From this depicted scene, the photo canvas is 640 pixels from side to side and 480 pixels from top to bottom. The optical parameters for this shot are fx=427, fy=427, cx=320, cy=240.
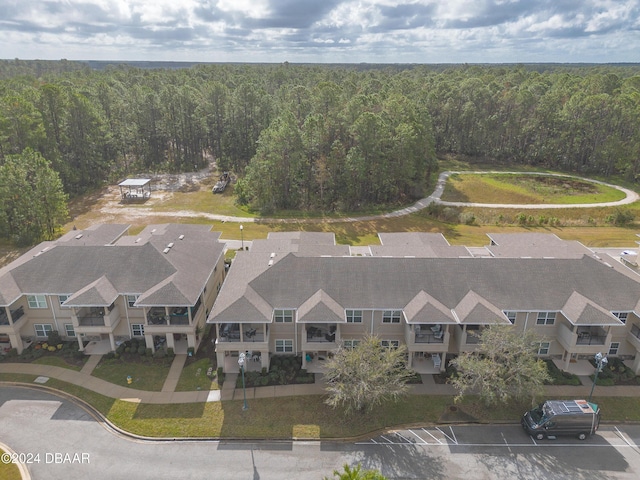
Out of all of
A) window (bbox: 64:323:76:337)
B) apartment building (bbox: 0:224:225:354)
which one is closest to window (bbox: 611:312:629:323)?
apartment building (bbox: 0:224:225:354)

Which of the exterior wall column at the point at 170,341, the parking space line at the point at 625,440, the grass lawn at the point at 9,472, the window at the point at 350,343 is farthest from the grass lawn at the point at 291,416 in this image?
the exterior wall column at the point at 170,341

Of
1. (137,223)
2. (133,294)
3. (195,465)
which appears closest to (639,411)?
(195,465)

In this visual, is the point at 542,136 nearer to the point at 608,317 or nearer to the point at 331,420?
the point at 608,317

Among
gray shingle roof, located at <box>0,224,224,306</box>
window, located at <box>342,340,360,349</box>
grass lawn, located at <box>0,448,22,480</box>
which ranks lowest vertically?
grass lawn, located at <box>0,448,22,480</box>

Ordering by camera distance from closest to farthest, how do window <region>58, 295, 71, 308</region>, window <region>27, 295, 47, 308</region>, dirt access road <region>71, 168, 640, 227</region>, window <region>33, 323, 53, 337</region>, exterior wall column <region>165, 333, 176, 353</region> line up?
1. exterior wall column <region>165, 333, 176, 353</region>
2. window <region>27, 295, 47, 308</region>
3. window <region>58, 295, 71, 308</region>
4. window <region>33, 323, 53, 337</region>
5. dirt access road <region>71, 168, 640, 227</region>

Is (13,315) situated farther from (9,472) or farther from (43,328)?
(9,472)

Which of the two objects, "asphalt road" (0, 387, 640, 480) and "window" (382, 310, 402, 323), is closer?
"asphalt road" (0, 387, 640, 480)

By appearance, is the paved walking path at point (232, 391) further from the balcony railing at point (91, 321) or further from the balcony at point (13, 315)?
the balcony at point (13, 315)

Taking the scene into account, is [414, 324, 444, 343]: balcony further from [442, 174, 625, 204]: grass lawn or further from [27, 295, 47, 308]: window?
[442, 174, 625, 204]: grass lawn

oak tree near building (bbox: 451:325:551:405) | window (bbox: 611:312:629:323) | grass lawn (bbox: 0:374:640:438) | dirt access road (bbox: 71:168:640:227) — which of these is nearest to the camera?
oak tree near building (bbox: 451:325:551:405)
